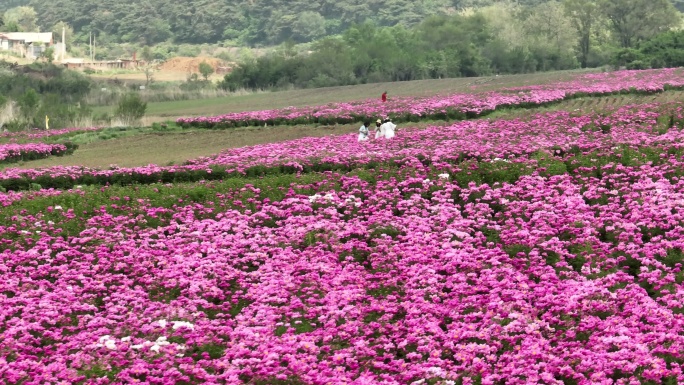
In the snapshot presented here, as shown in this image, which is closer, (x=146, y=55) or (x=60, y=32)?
(x=146, y=55)

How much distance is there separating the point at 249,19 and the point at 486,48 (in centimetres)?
9842

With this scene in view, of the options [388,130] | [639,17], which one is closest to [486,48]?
[639,17]

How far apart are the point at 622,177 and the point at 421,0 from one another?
166 meters

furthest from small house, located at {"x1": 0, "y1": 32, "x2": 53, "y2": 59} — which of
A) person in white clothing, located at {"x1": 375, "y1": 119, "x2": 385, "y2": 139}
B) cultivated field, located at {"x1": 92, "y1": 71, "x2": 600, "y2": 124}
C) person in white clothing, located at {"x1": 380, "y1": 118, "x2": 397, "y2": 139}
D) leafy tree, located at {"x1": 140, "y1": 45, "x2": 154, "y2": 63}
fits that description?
person in white clothing, located at {"x1": 380, "y1": 118, "x2": 397, "y2": 139}

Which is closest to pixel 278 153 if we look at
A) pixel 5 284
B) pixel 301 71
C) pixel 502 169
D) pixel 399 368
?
pixel 502 169

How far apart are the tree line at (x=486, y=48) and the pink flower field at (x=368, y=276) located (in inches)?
2169

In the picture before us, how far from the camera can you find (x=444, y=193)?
20.3m

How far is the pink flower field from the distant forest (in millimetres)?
152842

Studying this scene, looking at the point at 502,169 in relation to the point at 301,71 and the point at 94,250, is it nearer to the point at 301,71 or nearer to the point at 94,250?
the point at 94,250

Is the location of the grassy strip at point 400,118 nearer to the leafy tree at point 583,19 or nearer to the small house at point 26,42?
the leafy tree at point 583,19

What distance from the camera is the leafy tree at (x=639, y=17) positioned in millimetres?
92812

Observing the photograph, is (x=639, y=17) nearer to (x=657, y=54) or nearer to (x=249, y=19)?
(x=657, y=54)

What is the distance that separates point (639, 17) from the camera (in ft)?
308

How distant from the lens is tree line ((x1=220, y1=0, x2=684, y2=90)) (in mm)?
82562
